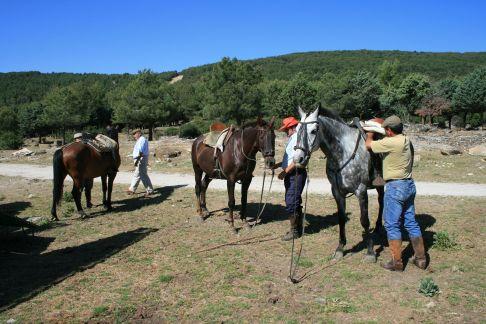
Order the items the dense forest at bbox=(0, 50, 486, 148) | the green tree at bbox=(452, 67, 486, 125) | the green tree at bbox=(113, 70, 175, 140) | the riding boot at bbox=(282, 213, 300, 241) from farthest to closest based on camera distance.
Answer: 1. the green tree at bbox=(452, 67, 486, 125)
2. the dense forest at bbox=(0, 50, 486, 148)
3. the green tree at bbox=(113, 70, 175, 140)
4. the riding boot at bbox=(282, 213, 300, 241)

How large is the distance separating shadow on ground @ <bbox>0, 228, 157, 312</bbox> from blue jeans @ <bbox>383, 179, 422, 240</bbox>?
493 cm

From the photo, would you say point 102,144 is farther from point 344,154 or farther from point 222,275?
point 344,154

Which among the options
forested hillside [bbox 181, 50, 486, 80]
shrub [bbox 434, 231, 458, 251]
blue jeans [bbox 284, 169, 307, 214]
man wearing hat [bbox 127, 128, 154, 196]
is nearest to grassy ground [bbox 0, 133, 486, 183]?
man wearing hat [bbox 127, 128, 154, 196]

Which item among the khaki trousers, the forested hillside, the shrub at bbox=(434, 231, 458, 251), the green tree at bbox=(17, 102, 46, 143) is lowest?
the shrub at bbox=(434, 231, 458, 251)

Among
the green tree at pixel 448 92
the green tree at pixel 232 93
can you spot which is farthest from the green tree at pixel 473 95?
the green tree at pixel 232 93

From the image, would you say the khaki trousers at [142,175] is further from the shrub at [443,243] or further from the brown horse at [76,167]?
the shrub at [443,243]

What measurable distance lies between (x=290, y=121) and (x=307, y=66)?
140520mm

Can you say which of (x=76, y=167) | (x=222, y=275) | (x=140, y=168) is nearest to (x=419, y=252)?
(x=222, y=275)

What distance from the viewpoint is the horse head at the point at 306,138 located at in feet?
18.7

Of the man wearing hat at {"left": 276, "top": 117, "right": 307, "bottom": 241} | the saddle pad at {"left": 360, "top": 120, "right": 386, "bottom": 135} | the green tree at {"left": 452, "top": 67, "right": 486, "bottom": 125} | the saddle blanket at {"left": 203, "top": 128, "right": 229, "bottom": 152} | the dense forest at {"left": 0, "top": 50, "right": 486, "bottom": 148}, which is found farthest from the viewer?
the green tree at {"left": 452, "top": 67, "right": 486, "bottom": 125}

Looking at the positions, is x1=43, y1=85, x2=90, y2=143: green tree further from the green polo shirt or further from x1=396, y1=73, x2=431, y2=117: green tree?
x1=396, y1=73, x2=431, y2=117: green tree

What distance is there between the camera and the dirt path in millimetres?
11414

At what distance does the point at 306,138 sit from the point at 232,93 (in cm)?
4074

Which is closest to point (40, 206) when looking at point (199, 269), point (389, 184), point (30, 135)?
point (199, 269)
